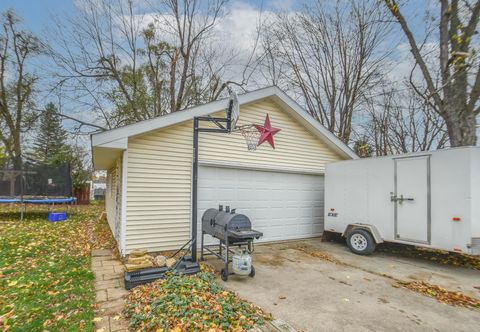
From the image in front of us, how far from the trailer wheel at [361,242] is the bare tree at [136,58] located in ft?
40.3

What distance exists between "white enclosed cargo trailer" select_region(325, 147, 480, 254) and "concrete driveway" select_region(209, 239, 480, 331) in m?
0.68

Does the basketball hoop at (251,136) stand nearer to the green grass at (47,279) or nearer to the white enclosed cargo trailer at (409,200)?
the white enclosed cargo trailer at (409,200)

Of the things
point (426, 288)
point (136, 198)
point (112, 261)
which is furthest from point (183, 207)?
point (426, 288)

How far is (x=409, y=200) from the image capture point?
19.9 feet

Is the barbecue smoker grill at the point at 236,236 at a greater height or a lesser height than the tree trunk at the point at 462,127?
lesser

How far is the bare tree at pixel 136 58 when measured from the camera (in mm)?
13734

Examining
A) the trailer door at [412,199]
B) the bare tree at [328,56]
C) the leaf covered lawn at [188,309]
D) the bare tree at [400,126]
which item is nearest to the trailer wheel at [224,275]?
the leaf covered lawn at [188,309]

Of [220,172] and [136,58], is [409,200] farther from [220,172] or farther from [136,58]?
[136,58]

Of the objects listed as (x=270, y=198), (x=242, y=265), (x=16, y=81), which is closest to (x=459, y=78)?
(x=270, y=198)

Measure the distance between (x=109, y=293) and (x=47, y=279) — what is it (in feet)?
4.56

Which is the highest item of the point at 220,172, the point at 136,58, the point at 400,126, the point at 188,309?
the point at 136,58

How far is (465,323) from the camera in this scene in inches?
134

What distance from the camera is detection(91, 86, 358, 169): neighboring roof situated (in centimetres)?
543

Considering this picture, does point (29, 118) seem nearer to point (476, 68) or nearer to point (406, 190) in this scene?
point (406, 190)
